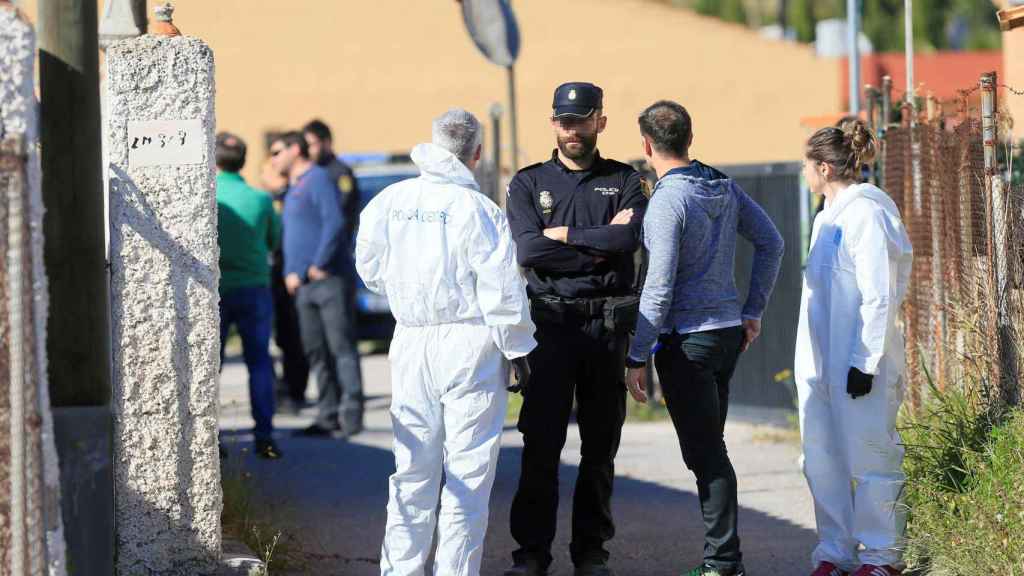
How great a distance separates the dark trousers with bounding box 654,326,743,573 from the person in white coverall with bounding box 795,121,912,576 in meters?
0.33

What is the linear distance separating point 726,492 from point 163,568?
83.7 inches

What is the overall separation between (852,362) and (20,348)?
9.89ft

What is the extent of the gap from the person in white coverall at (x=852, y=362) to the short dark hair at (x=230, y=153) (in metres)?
4.04

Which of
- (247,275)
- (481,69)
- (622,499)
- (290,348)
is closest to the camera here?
(622,499)

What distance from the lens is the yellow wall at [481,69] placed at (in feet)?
86.6

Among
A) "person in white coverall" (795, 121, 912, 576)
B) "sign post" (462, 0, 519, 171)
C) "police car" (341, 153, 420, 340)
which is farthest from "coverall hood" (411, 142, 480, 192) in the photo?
"police car" (341, 153, 420, 340)

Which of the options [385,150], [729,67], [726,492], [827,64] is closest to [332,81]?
[385,150]

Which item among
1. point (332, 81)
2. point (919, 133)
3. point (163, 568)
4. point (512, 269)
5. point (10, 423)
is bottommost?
point (163, 568)

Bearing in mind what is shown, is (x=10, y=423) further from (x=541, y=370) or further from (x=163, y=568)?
(x=541, y=370)

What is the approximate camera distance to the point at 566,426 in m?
5.92

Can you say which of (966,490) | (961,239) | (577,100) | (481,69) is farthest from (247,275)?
(481,69)

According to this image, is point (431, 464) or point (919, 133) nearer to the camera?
point (431, 464)

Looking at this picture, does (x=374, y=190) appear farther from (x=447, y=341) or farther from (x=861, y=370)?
(x=861, y=370)

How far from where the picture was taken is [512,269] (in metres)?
5.31
